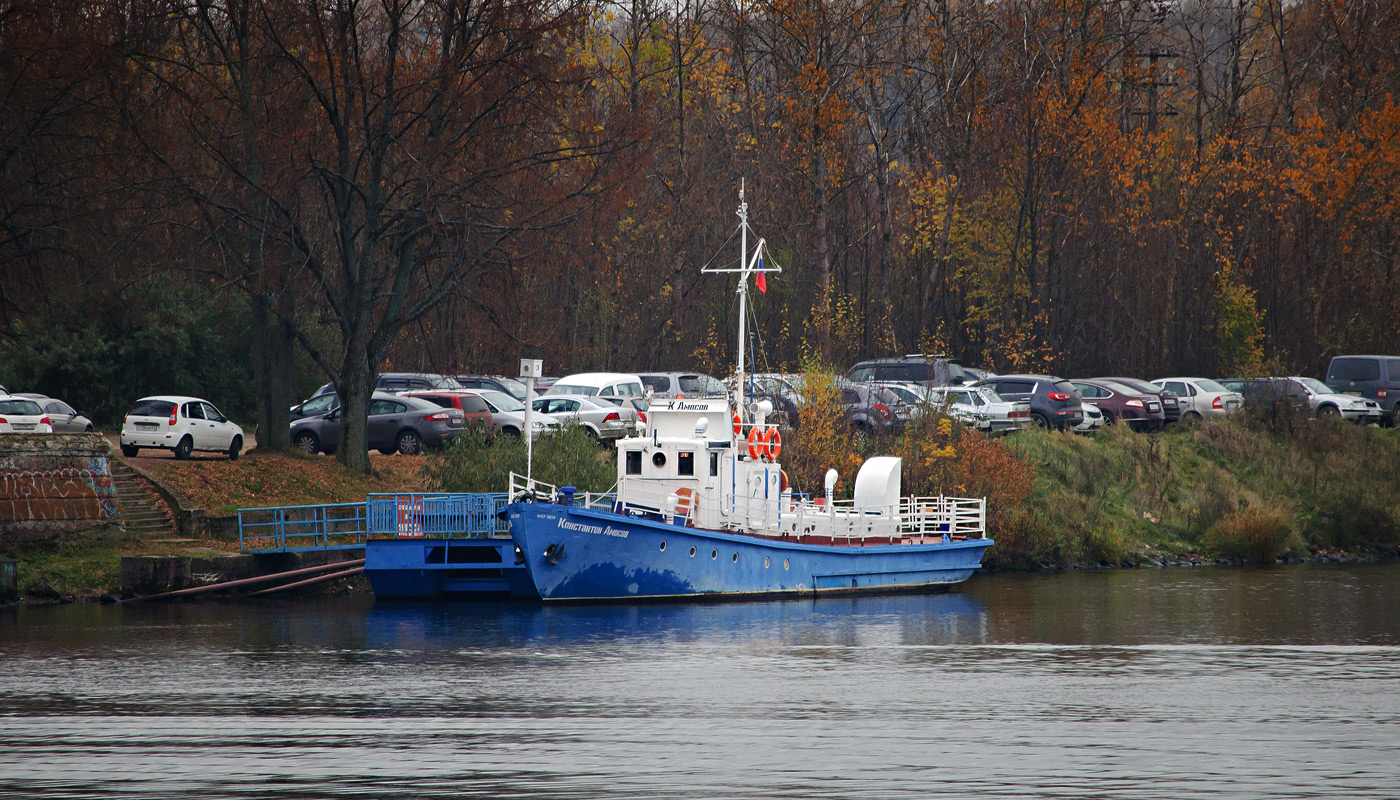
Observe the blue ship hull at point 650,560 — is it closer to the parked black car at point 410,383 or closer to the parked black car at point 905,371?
the parked black car at point 905,371

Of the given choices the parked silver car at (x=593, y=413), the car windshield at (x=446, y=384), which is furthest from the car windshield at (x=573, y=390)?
the car windshield at (x=446, y=384)

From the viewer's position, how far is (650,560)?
30625mm

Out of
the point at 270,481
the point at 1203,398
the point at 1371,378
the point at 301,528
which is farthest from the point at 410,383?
the point at 1371,378

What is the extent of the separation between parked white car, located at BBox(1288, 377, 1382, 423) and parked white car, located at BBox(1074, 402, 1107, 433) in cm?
756

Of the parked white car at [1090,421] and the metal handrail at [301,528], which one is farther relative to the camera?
the parked white car at [1090,421]

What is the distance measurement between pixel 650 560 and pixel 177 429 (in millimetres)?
14257

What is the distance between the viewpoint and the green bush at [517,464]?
113ft

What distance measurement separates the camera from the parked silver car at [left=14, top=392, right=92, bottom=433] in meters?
42.1

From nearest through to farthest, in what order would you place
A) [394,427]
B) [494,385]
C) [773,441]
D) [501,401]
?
1. [773,441]
2. [394,427]
3. [501,401]
4. [494,385]

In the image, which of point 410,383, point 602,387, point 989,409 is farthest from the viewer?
point 410,383

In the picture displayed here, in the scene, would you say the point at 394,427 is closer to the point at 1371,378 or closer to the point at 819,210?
the point at 819,210

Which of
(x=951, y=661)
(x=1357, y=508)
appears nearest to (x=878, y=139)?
(x=1357, y=508)

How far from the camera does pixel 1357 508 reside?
43.9 meters

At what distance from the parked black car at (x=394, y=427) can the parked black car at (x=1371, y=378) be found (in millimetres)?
31013
